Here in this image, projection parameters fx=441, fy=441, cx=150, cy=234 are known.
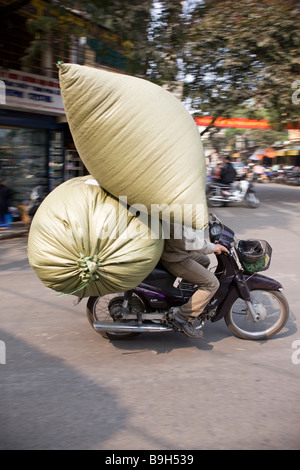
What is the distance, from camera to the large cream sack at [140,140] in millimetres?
2654

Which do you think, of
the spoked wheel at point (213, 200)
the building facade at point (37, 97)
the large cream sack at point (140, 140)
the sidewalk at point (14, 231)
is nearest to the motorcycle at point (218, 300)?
the large cream sack at point (140, 140)

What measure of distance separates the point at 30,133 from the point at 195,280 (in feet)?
26.1

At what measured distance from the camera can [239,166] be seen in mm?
25938

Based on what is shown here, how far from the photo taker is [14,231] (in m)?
8.84

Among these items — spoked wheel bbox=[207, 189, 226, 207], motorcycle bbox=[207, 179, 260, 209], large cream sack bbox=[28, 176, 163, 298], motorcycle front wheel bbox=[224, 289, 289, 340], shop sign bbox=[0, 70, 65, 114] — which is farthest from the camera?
spoked wheel bbox=[207, 189, 226, 207]

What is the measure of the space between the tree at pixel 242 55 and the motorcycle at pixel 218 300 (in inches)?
304

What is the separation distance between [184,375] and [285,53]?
10289mm

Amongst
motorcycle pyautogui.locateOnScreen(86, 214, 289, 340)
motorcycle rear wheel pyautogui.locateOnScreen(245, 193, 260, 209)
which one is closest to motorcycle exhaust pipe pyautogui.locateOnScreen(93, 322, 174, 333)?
motorcycle pyautogui.locateOnScreen(86, 214, 289, 340)

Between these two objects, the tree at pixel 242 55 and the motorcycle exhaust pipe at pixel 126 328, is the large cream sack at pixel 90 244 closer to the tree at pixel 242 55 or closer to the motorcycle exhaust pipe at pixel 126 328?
the motorcycle exhaust pipe at pixel 126 328

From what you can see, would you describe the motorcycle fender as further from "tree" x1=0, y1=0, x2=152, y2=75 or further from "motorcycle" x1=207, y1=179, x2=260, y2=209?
"motorcycle" x1=207, y1=179, x2=260, y2=209

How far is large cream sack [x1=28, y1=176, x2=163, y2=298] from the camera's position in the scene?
276 centimetres

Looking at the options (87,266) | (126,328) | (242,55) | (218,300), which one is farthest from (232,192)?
(87,266)

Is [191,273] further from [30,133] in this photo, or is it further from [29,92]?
[30,133]

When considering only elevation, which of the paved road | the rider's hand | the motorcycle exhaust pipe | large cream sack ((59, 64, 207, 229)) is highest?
large cream sack ((59, 64, 207, 229))
